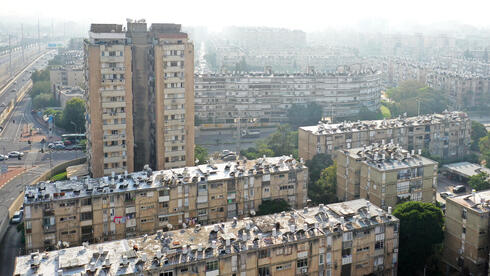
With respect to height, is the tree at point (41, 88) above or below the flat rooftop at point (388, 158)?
above

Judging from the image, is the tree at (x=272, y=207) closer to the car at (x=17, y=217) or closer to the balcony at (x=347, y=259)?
the balcony at (x=347, y=259)

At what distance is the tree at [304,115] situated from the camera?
6550 cm

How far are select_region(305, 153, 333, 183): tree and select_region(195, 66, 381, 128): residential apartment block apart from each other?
21949 millimetres

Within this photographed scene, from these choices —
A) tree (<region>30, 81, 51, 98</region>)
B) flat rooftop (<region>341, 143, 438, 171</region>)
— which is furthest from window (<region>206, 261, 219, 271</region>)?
tree (<region>30, 81, 51, 98</region>)

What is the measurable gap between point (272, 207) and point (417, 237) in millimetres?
8412

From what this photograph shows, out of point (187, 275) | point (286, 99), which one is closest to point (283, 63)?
point (286, 99)

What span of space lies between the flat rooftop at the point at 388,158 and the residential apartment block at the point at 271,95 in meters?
29.4

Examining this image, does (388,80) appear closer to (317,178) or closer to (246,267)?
(317,178)

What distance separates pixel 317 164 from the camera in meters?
43.2

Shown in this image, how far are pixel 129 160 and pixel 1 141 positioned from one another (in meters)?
26.5

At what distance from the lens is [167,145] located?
4116 cm

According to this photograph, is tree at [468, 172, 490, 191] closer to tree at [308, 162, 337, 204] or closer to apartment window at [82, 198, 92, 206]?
tree at [308, 162, 337, 204]

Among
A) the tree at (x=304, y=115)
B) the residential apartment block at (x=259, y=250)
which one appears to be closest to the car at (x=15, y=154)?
the tree at (x=304, y=115)

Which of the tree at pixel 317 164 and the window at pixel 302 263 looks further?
the tree at pixel 317 164
